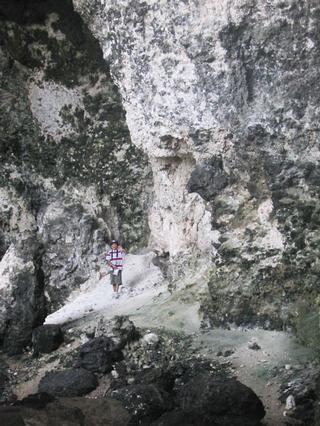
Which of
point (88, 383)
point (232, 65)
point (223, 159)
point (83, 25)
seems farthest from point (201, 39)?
point (83, 25)

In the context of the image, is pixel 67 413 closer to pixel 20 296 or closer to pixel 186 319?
pixel 186 319

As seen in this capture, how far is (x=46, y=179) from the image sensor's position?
1889cm

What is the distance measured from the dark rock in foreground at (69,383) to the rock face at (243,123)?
90.6 inches

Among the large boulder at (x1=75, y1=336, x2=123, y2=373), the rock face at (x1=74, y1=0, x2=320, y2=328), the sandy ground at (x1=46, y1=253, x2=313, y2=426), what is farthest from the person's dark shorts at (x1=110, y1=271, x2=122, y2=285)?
the large boulder at (x1=75, y1=336, x2=123, y2=373)

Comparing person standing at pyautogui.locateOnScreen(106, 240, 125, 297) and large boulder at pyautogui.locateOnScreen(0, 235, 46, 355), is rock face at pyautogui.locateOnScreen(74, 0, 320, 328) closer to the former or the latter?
person standing at pyautogui.locateOnScreen(106, 240, 125, 297)

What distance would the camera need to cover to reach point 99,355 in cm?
1129

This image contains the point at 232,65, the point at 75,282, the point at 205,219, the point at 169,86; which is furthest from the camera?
the point at 75,282

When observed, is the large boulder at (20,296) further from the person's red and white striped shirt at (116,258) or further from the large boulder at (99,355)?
the large boulder at (99,355)

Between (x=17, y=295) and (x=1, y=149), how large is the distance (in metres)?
5.48

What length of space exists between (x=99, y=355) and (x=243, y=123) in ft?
15.1

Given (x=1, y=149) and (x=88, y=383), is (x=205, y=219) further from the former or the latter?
(x=1, y=149)

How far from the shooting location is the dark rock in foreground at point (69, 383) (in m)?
10.5

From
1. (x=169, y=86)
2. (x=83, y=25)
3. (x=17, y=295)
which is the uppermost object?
(x=83, y=25)

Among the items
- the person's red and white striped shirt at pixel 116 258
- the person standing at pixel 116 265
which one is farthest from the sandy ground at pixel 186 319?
the person's red and white striped shirt at pixel 116 258
